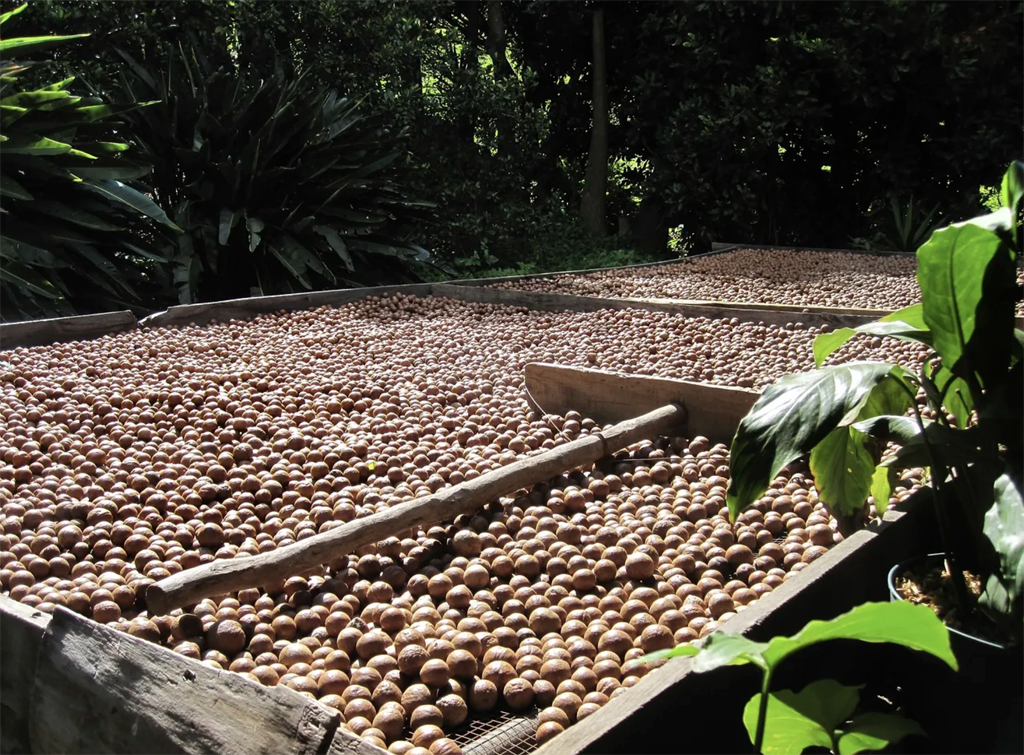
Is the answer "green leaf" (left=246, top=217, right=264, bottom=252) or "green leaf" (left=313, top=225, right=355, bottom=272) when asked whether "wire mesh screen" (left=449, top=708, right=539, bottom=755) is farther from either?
"green leaf" (left=313, top=225, right=355, bottom=272)

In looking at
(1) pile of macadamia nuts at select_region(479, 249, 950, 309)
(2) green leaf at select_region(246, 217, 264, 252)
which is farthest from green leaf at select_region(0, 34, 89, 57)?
(1) pile of macadamia nuts at select_region(479, 249, 950, 309)

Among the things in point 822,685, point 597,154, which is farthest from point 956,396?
point 597,154

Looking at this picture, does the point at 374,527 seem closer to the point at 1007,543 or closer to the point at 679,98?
the point at 1007,543

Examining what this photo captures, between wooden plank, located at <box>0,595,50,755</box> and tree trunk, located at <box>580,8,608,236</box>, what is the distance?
778 cm

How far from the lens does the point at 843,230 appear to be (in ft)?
27.7

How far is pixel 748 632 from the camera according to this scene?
1.14m

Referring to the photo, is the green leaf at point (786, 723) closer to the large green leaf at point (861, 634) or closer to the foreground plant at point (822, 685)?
the foreground plant at point (822, 685)

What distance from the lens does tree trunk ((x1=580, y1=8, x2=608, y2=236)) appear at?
Result: 8.64 metres

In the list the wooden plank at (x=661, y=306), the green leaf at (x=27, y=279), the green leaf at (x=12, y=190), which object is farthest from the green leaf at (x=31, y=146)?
the wooden plank at (x=661, y=306)

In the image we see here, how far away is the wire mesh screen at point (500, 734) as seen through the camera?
1.21m

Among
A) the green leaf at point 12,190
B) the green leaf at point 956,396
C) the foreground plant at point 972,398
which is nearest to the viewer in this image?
the foreground plant at point 972,398

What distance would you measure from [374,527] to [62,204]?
3847 millimetres

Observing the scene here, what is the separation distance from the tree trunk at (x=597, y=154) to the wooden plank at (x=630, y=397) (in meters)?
6.12

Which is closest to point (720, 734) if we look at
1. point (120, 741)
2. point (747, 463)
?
point (747, 463)
